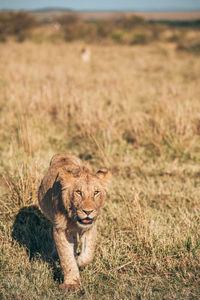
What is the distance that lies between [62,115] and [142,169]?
2408 millimetres

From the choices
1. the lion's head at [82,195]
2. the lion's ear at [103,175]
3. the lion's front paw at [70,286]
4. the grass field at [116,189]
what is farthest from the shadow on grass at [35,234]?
the lion's ear at [103,175]

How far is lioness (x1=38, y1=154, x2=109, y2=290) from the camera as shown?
2533 mm

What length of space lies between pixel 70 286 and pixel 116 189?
2009 mm

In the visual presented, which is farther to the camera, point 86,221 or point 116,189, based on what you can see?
point 116,189

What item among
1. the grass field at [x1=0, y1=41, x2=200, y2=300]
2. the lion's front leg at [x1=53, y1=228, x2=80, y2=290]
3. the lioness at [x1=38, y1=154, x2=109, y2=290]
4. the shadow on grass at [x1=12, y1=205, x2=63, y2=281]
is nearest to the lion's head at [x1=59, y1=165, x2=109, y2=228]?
the lioness at [x1=38, y1=154, x2=109, y2=290]

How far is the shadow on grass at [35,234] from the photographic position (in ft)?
10.6

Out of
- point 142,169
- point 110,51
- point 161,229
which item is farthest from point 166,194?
point 110,51

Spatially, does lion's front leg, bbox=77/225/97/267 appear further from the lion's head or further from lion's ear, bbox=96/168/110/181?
lion's ear, bbox=96/168/110/181

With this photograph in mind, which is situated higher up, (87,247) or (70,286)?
(87,247)

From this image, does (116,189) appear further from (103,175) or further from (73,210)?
(73,210)

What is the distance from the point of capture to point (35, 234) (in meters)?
3.56

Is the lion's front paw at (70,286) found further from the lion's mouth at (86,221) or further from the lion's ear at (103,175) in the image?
the lion's ear at (103,175)

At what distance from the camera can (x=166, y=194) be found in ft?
14.9

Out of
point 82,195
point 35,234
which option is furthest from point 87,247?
point 35,234
